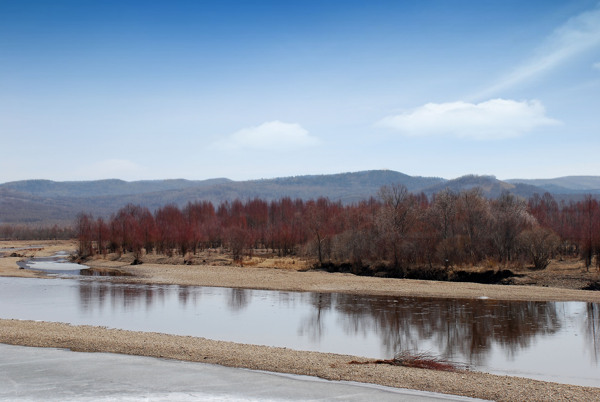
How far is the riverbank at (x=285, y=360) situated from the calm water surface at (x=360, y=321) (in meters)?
2.37

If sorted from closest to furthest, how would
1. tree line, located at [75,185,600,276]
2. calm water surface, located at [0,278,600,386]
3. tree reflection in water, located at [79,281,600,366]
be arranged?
calm water surface, located at [0,278,600,386] < tree reflection in water, located at [79,281,600,366] < tree line, located at [75,185,600,276]

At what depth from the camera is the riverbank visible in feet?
45.4

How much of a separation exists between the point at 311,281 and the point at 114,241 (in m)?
48.6

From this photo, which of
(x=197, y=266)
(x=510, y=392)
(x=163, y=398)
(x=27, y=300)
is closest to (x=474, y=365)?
(x=510, y=392)

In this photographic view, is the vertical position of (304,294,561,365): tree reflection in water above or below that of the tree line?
below

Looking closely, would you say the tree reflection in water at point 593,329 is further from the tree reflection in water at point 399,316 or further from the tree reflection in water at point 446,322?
the tree reflection in water at point 446,322

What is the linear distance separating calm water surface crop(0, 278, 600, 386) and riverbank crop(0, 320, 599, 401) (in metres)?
2.37

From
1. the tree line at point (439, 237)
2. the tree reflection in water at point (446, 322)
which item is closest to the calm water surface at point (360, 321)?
the tree reflection in water at point (446, 322)

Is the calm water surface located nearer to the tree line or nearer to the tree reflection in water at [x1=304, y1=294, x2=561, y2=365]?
the tree reflection in water at [x1=304, y1=294, x2=561, y2=365]

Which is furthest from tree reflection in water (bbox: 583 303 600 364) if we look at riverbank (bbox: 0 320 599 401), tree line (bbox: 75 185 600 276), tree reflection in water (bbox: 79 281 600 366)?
tree line (bbox: 75 185 600 276)

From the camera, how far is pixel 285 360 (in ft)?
55.1

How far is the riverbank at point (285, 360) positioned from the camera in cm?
1383

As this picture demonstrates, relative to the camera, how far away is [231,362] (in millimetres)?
16547

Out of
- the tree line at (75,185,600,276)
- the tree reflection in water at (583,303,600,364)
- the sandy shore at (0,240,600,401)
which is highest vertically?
the tree line at (75,185,600,276)
